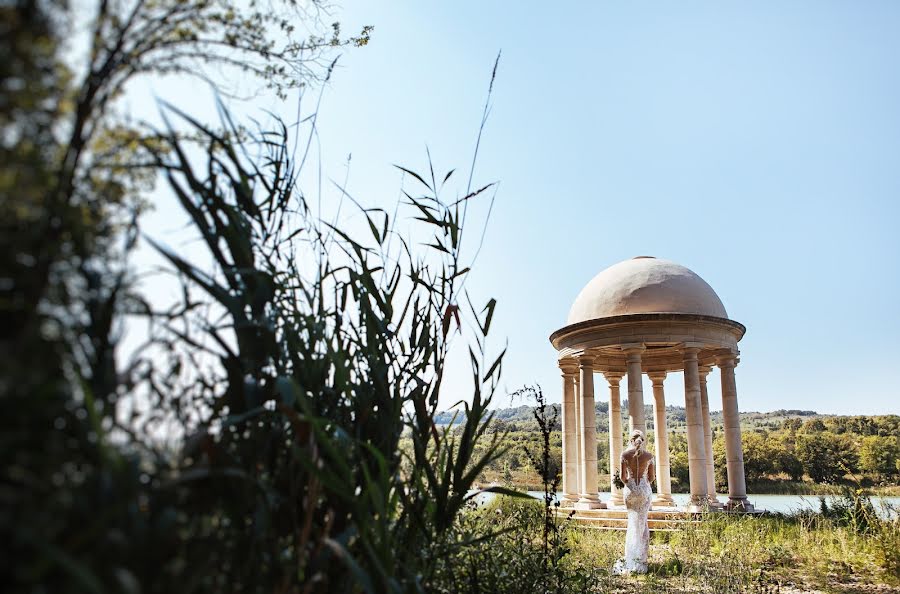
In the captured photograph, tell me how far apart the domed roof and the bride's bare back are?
30.3 feet

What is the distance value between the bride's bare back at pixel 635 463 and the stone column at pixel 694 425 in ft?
28.1

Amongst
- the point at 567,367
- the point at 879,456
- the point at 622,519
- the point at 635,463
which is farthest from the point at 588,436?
the point at 879,456

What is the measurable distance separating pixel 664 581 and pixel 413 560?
1060 centimetres

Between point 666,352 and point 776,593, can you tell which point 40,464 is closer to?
point 776,593

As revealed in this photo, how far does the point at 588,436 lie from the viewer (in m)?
23.3

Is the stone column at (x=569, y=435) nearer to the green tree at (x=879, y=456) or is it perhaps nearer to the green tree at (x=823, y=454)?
the green tree at (x=823, y=454)

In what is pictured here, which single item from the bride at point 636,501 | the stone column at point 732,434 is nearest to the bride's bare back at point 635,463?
the bride at point 636,501

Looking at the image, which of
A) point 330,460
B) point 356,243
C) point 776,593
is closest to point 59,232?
point 330,460

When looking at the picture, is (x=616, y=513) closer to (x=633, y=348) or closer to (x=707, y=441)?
(x=633, y=348)

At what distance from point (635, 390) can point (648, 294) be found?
3.61 meters

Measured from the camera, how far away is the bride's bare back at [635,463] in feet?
45.3

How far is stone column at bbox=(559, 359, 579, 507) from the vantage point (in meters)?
23.9

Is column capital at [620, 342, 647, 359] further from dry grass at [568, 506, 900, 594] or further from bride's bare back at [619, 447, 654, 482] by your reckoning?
bride's bare back at [619, 447, 654, 482]

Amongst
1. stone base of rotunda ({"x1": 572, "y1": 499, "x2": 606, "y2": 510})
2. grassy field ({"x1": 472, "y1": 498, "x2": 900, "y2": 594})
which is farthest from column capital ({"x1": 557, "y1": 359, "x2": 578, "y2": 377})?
grassy field ({"x1": 472, "y1": 498, "x2": 900, "y2": 594})
